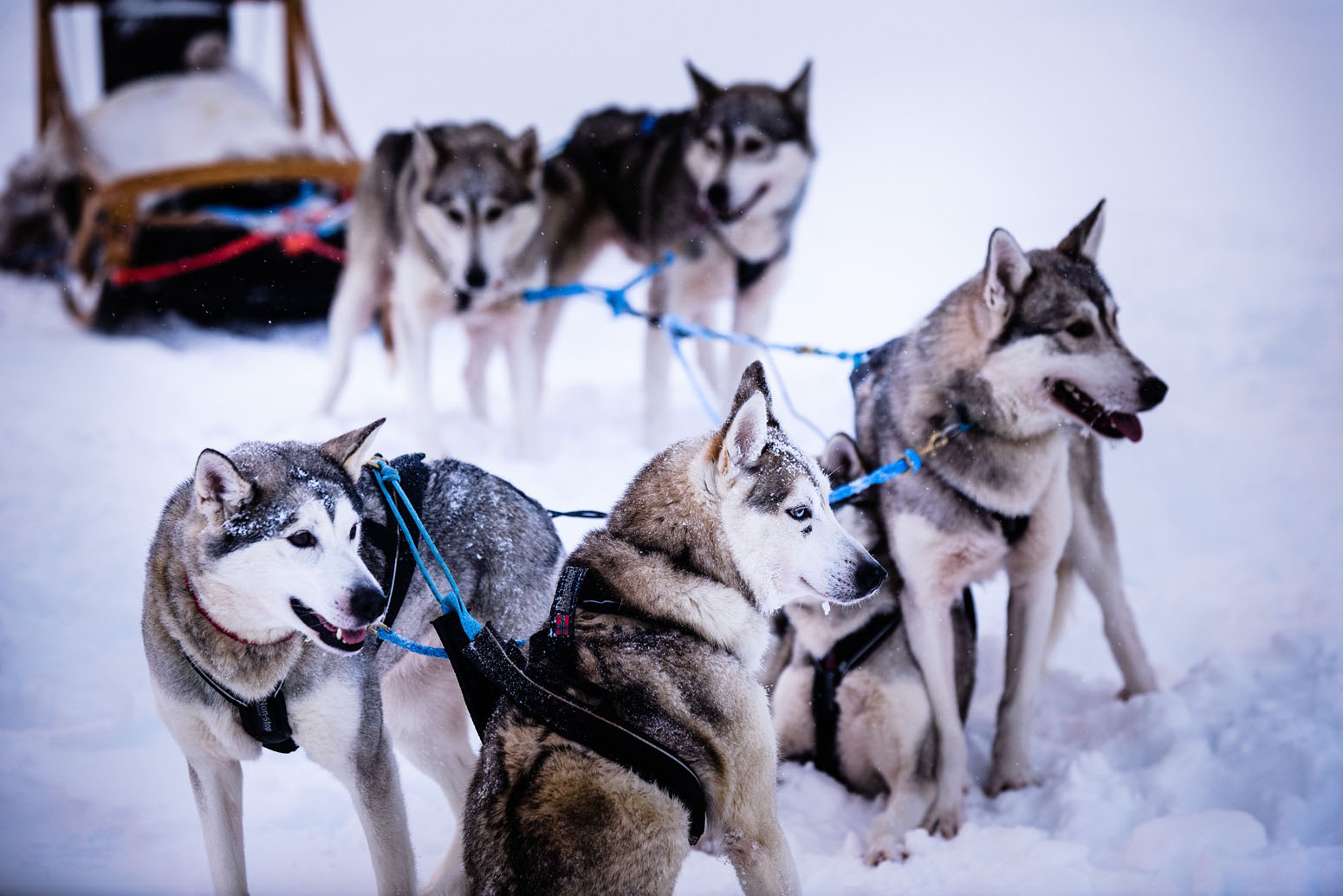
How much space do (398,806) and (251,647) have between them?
0.46 meters

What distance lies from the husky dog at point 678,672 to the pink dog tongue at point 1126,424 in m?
1.02

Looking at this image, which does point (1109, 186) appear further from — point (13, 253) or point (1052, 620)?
point (13, 253)

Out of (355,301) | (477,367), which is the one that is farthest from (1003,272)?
(355,301)

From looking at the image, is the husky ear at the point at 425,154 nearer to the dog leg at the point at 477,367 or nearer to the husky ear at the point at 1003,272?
the dog leg at the point at 477,367

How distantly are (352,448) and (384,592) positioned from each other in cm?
29

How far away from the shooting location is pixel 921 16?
3.35 metres

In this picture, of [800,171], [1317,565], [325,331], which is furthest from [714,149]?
[1317,565]

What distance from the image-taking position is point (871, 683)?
9.29 feet

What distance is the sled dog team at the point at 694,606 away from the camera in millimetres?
1679

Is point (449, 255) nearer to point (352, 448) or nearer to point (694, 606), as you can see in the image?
point (352, 448)

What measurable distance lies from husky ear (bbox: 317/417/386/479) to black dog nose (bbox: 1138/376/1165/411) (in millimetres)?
1821

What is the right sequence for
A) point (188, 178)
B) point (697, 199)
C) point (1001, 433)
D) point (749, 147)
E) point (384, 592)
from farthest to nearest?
point (697, 199) → point (749, 147) → point (188, 178) → point (1001, 433) → point (384, 592)

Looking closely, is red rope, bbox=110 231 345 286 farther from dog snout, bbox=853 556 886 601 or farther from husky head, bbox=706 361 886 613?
dog snout, bbox=853 556 886 601

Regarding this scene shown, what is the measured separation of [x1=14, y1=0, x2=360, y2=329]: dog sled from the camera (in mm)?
4305
